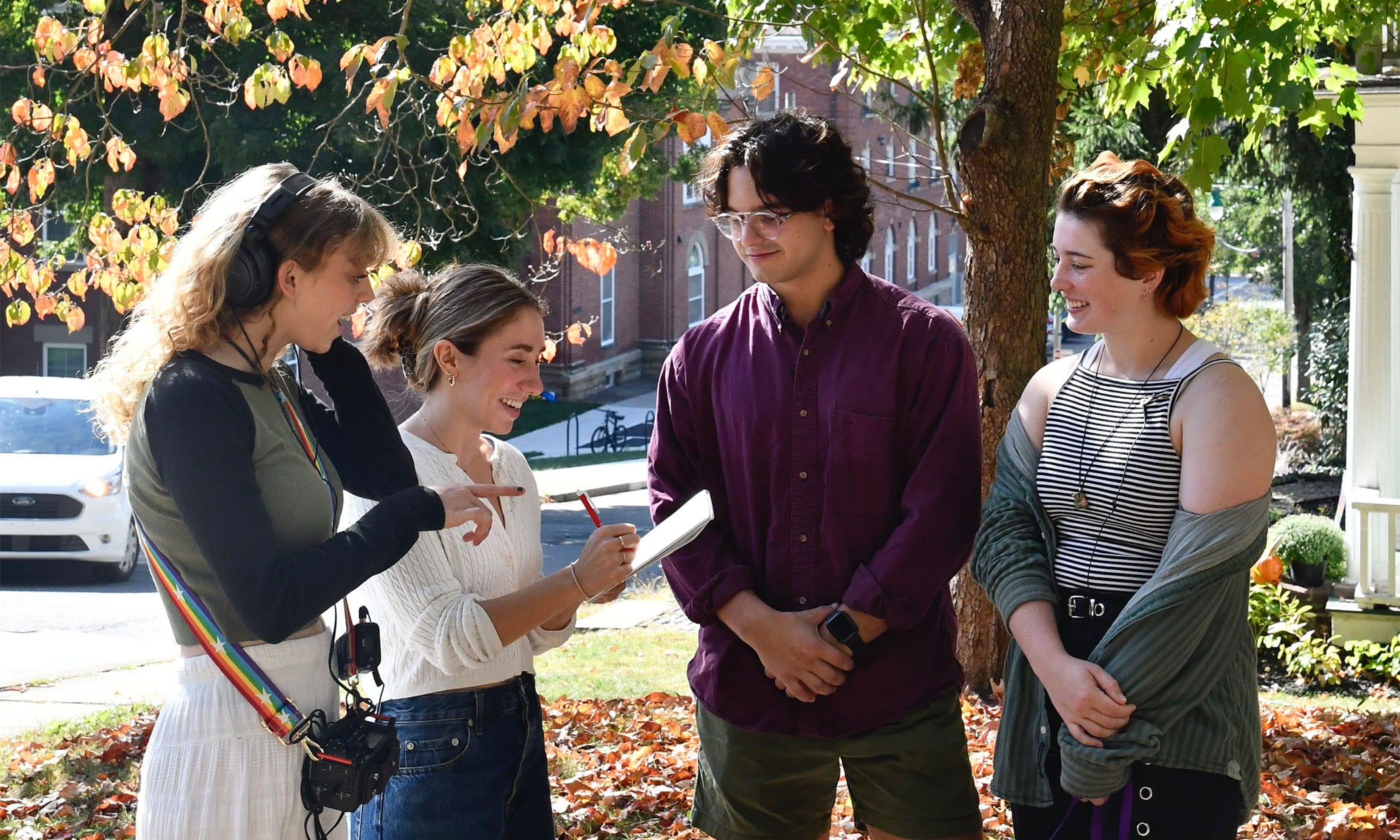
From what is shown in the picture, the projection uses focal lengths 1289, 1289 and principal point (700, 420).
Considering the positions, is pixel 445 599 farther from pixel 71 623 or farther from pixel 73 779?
pixel 71 623

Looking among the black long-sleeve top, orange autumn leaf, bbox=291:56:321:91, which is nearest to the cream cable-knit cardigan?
the black long-sleeve top

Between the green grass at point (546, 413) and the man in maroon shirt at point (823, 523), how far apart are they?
26093mm

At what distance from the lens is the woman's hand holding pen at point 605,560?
9.07 feet

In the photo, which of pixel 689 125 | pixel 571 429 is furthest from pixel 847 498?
pixel 571 429

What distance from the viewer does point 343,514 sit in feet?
9.51

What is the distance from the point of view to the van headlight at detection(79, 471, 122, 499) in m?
11.5

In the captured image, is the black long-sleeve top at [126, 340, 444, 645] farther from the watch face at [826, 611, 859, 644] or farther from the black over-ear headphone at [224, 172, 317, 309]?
the watch face at [826, 611, 859, 644]

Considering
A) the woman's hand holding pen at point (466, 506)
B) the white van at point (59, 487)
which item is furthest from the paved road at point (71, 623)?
the woman's hand holding pen at point (466, 506)

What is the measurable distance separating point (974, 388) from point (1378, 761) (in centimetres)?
365

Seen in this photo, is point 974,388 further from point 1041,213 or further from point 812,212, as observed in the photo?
point 1041,213

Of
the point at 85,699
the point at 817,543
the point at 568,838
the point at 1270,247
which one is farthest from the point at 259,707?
the point at 1270,247

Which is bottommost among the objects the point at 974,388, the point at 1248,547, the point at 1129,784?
the point at 1129,784

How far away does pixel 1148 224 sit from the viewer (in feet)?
8.73

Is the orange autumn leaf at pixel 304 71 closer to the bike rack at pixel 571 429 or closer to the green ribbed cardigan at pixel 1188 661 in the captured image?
the green ribbed cardigan at pixel 1188 661
